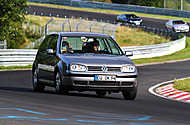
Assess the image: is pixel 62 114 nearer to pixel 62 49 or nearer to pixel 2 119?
pixel 2 119

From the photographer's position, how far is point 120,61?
13.8m

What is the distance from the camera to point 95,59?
13758 mm

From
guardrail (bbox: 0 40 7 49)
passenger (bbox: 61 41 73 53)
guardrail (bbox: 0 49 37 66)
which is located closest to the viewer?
passenger (bbox: 61 41 73 53)

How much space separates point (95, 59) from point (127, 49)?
2193 cm

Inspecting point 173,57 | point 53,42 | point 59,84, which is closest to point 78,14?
point 173,57

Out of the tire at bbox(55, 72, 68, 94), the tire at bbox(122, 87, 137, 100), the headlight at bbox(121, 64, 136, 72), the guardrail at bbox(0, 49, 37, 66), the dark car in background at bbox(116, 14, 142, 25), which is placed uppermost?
the headlight at bbox(121, 64, 136, 72)

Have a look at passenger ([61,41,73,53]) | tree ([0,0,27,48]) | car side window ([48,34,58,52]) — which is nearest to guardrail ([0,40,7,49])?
tree ([0,0,27,48])

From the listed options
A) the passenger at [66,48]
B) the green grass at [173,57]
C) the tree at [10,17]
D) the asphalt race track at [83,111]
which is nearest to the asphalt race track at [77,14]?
the green grass at [173,57]

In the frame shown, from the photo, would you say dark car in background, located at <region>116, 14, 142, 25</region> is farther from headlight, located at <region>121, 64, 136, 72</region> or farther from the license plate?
the license plate

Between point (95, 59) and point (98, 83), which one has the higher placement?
point (95, 59)

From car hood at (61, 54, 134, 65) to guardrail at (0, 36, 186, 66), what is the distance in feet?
52.2

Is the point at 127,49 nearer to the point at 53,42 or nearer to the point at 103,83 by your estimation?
the point at 53,42

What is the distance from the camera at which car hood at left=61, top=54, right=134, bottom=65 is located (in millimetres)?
13598

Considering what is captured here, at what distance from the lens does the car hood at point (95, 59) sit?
44.6 ft
